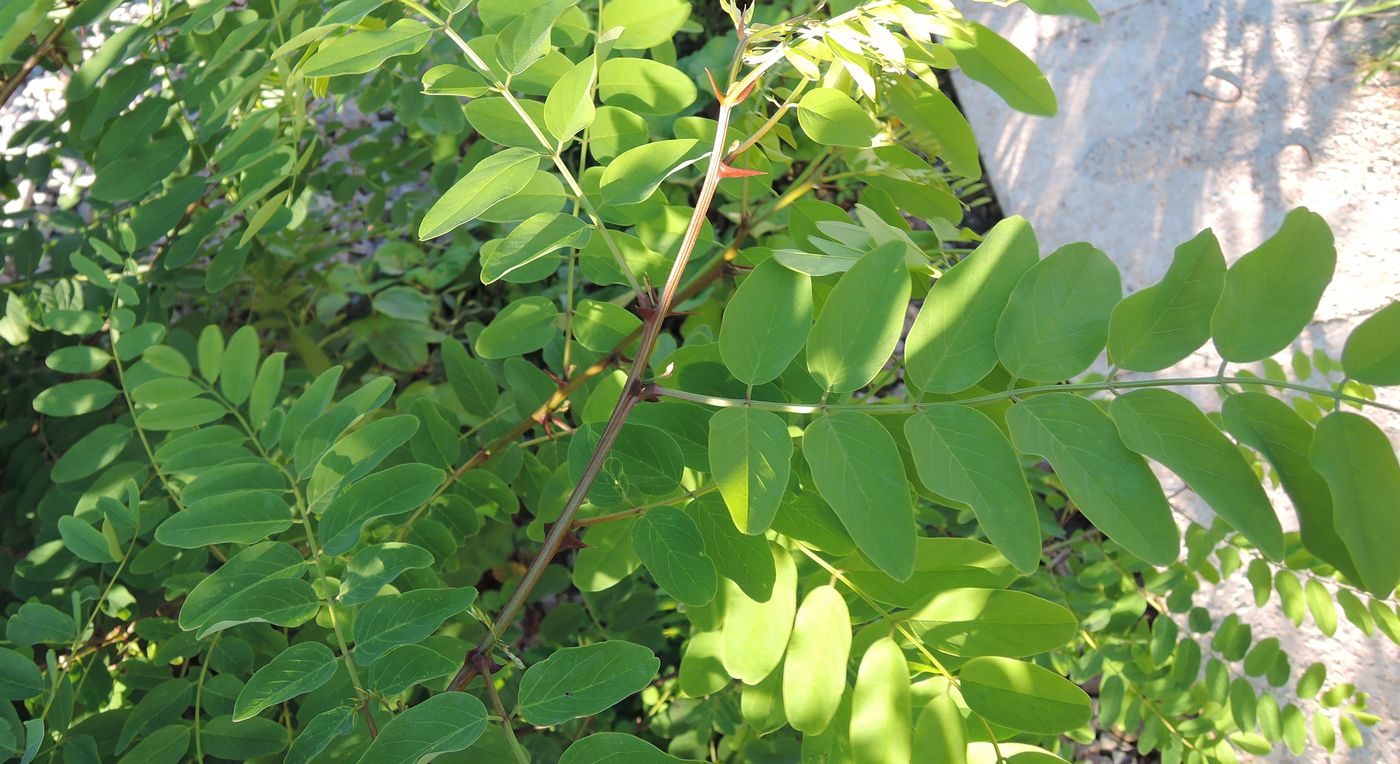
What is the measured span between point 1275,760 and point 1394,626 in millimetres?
926

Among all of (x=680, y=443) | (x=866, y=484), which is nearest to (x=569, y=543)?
(x=680, y=443)

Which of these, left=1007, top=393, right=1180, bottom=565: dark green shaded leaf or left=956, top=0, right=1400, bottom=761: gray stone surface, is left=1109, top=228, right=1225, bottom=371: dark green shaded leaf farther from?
left=956, top=0, right=1400, bottom=761: gray stone surface

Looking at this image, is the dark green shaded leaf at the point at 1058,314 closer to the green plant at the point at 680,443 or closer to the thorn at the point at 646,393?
the green plant at the point at 680,443

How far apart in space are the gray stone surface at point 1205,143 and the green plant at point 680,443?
1.01 meters

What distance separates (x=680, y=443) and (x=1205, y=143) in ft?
7.12

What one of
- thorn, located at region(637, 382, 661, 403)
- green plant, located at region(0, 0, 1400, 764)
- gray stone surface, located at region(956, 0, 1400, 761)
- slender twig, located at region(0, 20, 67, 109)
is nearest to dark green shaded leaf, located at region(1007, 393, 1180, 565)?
green plant, located at region(0, 0, 1400, 764)

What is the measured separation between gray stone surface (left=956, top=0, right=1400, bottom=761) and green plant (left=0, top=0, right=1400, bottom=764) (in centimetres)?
101

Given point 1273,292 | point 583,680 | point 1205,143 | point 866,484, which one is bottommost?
point 1205,143

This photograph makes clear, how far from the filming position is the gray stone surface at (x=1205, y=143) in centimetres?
209

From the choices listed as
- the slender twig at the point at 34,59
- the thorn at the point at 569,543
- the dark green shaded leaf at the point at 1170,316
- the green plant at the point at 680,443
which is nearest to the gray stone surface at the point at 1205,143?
the green plant at the point at 680,443

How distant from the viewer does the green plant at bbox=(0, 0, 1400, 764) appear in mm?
608

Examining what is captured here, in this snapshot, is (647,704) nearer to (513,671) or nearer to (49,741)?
(513,671)

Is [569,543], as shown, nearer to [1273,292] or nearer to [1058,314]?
[1058,314]

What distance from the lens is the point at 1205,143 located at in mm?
2367
